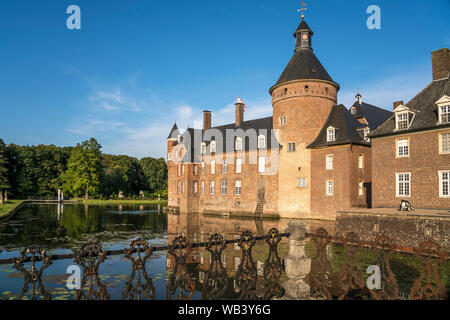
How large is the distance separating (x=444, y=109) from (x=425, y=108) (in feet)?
4.89

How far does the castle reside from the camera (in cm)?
2640

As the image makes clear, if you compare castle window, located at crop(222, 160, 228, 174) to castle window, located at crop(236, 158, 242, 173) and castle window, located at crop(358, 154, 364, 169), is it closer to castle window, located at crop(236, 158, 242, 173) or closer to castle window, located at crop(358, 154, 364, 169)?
castle window, located at crop(236, 158, 242, 173)

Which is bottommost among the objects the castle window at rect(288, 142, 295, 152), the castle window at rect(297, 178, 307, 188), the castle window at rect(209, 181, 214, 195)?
the castle window at rect(209, 181, 214, 195)

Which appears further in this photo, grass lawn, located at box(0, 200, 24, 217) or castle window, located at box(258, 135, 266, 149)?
castle window, located at box(258, 135, 266, 149)

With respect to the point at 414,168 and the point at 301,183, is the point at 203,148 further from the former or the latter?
the point at 414,168

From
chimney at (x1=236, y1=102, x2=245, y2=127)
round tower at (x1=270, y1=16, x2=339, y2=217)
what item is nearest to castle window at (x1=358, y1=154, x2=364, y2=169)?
round tower at (x1=270, y1=16, x2=339, y2=217)

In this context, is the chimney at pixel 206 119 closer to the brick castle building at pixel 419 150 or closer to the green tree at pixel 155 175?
the brick castle building at pixel 419 150

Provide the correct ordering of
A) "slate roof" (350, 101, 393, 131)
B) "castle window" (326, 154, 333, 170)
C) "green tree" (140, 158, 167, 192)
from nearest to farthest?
"castle window" (326, 154, 333, 170), "slate roof" (350, 101, 393, 131), "green tree" (140, 158, 167, 192)

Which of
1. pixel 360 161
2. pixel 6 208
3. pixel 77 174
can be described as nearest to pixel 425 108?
pixel 360 161

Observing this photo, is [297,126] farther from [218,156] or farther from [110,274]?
[110,274]

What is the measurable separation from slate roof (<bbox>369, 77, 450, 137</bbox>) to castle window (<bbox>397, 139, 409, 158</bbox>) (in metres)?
0.64

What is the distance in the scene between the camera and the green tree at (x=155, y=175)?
72625 mm

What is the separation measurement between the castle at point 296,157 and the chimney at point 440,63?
0.34ft
